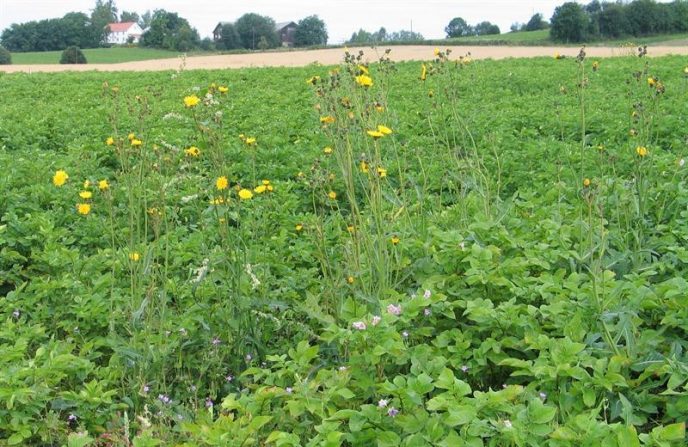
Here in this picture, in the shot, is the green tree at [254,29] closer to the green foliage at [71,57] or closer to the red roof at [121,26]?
the green foliage at [71,57]

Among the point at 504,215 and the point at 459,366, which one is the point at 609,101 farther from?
the point at 459,366

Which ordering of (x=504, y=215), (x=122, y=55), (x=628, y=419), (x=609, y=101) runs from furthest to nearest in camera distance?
(x=122, y=55) < (x=609, y=101) < (x=504, y=215) < (x=628, y=419)

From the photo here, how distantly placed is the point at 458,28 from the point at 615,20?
22.8 m

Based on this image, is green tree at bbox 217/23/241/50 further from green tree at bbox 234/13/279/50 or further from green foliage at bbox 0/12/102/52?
green foliage at bbox 0/12/102/52

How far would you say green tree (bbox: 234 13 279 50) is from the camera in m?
62.7

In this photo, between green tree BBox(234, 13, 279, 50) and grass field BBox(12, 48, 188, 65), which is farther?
green tree BBox(234, 13, 279, 50)

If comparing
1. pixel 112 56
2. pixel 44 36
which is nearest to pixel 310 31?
pixel 112 56

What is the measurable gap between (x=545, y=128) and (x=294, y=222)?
14.4 feet

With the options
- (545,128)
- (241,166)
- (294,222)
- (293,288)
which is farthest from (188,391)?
(545,128)

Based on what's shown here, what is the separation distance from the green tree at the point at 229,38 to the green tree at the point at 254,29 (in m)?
0.50

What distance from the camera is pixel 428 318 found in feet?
9.32

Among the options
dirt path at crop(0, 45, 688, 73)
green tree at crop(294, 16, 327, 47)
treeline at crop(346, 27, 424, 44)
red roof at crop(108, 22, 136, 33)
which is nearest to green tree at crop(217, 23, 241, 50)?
green tree at crop(294, 16, 327, 47)

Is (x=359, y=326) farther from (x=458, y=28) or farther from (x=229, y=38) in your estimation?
(x=458, y=28)

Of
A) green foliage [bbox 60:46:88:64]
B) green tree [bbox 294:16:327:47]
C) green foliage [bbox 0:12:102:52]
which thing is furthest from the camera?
green foliage [bbox 0:12:102:52]
